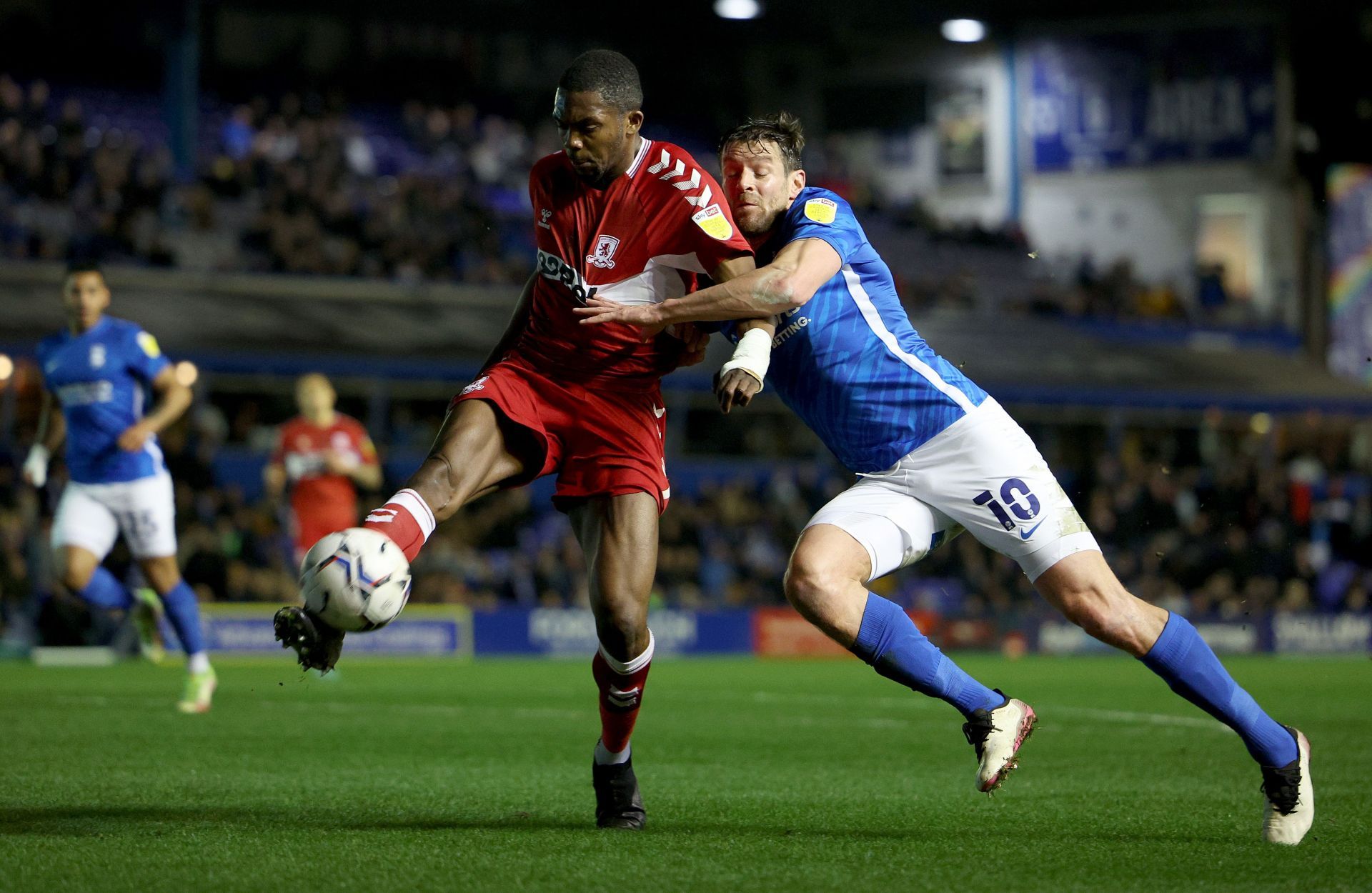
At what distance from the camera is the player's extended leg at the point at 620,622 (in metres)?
5.60

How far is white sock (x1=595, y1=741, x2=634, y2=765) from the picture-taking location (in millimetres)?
5742

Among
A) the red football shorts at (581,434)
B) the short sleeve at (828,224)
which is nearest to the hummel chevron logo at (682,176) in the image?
the short sleeve at (828,224)

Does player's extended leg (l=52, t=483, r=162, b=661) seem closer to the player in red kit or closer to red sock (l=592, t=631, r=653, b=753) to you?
the player in red kit

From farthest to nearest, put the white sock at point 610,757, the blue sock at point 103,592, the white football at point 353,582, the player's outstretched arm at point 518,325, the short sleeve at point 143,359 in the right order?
the blue sock at point 103,592, the short sleeve at point 143,359, the player's outstretched arm at point 518,325, the white sock at point 610,757, the white football at point 353,582

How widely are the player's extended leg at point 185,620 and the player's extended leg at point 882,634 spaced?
5.53 meters

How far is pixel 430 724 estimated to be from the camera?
964 centimetres

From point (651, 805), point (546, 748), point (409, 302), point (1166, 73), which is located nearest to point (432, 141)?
point (409, 302)

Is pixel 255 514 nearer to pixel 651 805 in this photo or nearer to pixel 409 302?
pixel 409 302

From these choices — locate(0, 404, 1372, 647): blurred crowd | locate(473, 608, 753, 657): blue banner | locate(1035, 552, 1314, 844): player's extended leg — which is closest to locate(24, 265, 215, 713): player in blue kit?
locate(1035, 552, 1314, 844): player's extended leg

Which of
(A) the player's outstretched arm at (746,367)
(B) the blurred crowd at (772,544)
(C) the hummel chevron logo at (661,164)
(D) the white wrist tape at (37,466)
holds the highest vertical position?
(C) the hummel chevron logo at (661,164)

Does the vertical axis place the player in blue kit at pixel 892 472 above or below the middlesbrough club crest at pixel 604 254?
below

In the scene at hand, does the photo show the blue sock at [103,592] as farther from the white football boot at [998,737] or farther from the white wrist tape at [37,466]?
the white football boot at [998,737]

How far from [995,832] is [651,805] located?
53.7 inches

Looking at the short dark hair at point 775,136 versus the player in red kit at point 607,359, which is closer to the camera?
the player in red kit at point 607,359
